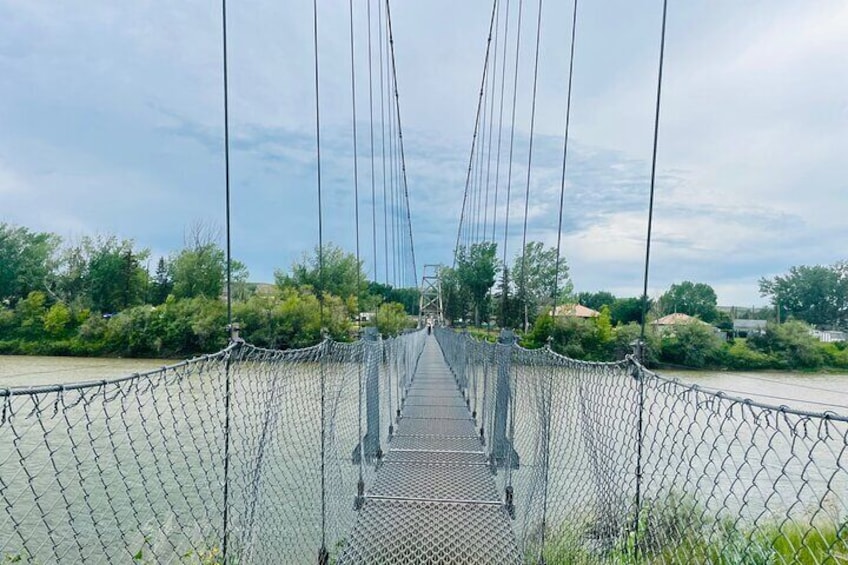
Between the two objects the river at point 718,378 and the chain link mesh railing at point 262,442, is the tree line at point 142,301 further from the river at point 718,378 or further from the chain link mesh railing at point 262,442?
the chain link mesh railing at point 262,442

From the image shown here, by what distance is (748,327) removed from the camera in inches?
792

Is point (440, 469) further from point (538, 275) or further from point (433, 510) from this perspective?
point (538, 275)

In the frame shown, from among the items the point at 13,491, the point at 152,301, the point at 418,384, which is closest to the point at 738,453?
the point at 418,384

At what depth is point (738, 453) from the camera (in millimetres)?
5934

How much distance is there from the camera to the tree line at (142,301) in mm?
13586

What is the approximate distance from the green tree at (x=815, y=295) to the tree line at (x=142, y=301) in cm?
1487

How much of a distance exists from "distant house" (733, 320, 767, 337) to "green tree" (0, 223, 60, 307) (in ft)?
77.2

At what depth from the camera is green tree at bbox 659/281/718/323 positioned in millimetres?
19734

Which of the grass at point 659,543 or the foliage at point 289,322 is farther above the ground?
the grass at point 659,543

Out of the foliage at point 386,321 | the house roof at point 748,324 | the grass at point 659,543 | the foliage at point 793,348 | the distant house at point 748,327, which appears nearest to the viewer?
the grass at point 659,543

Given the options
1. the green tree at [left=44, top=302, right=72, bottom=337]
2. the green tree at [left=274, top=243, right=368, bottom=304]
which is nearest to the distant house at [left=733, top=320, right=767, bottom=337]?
the green tree at [left=274, top=243, right=368, bottom=304]

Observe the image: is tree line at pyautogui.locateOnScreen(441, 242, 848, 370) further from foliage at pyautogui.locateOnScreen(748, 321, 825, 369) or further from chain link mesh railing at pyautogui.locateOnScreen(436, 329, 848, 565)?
chain link mesh railing at pyautogui.locateOnScreen(436, 329, 848, 565)

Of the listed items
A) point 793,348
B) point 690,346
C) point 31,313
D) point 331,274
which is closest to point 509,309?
point 690,346

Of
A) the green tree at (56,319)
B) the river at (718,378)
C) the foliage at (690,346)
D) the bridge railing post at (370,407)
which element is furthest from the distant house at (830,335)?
the green tree at (56,319)
